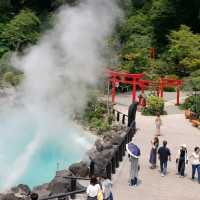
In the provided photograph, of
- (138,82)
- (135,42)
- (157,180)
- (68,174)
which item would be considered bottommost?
(157,180)

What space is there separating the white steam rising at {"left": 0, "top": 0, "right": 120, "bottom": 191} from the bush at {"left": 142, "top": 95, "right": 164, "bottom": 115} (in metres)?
3.30

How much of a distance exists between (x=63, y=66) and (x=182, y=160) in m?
17.7

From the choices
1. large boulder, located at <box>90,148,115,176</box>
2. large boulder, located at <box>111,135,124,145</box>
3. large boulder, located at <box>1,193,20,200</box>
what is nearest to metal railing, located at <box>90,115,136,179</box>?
large boulder, located at <box>90,148,115,176</box>

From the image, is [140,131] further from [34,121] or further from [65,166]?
[34,121]

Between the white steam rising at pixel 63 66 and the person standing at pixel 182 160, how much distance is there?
20.1 ft

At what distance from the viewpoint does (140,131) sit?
2617 cm

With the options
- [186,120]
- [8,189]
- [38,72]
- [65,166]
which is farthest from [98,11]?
[8,189]

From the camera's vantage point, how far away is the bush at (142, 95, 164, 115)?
29750mm

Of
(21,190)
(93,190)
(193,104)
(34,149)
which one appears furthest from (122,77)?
(93,190)

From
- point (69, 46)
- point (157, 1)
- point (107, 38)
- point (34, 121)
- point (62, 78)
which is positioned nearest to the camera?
point (34, 121)

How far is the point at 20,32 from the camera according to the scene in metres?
43.6

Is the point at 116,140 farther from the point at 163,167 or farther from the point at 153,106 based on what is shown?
the point at 153,106

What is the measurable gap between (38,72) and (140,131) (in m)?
11.0

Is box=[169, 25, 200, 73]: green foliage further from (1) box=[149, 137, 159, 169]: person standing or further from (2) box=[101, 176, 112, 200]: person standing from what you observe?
(2) box=[101, 176, 112, 200]: person standing
